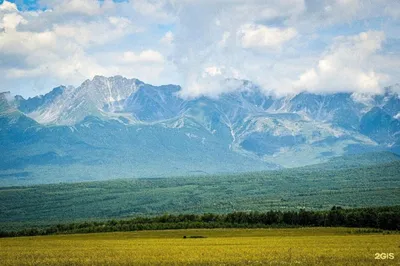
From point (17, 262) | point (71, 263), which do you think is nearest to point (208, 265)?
point (71, 263)

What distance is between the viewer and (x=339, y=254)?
5241cm

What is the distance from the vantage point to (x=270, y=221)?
127812 mm

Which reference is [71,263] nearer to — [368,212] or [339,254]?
[339,254]

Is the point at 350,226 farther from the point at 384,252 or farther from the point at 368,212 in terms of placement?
the point at 384,252

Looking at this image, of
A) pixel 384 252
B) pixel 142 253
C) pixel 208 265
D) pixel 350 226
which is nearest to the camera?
pixel 208 265

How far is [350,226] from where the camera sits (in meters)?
114

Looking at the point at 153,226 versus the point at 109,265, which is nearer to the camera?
the point at 109,265

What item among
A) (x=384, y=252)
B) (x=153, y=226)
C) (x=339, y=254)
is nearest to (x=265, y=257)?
(x=339, y=254)

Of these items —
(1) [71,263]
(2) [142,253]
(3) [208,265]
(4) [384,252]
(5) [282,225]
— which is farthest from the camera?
(5) [282,225]

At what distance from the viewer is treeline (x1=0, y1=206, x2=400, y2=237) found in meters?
111

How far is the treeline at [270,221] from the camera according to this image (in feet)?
364

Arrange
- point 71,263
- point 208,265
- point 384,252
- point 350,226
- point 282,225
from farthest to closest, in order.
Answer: point 282,225
point 350,226
point 384,252
point 71,263
point 208,265

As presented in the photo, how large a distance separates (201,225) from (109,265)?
258 feet

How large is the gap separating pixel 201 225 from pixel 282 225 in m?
18.8
